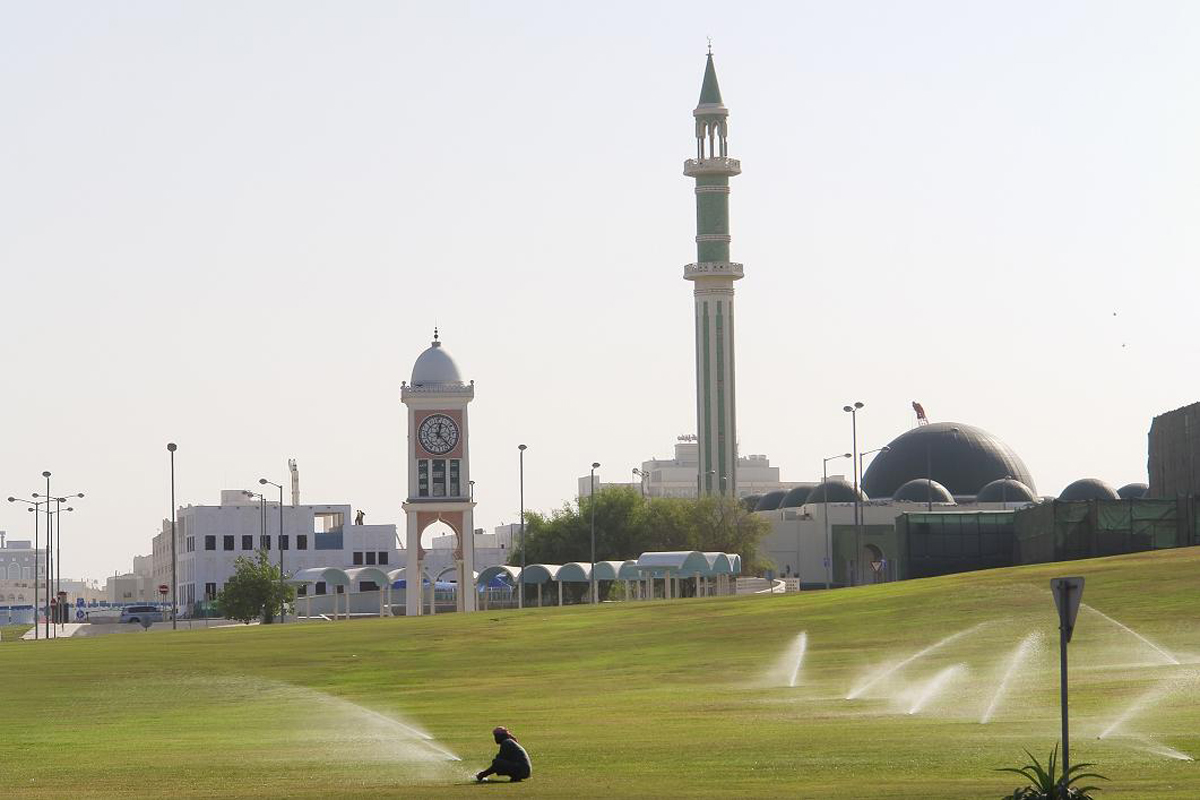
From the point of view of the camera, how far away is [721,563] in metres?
102

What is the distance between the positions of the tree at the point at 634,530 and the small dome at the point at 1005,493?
2507 centimetres

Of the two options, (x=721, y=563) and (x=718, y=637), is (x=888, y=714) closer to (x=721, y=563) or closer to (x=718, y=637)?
(x=718, y=637)

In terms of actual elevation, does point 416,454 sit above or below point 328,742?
above

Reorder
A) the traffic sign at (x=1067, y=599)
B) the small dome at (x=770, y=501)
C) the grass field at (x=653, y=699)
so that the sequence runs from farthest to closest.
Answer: the small dome at (x=770, y=501) < the grass field at (x=653, y=699) < the traffic sign at (x=1067, y=599)

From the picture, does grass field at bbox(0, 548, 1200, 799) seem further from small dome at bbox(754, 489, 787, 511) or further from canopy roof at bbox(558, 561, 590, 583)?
small dome at bbox(754, 489, 787, 511)

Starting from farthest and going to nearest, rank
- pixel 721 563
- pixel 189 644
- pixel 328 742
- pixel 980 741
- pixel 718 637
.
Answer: pixel 721 563 → pixel 189 644 → pixel 718 637 → pixel 328 742 → pixel 980 741

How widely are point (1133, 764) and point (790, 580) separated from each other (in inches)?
4000

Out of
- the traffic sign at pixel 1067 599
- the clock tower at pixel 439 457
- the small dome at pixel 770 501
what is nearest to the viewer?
the traffic sign at pixel 1067 599

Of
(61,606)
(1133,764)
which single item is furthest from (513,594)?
(1133,764)

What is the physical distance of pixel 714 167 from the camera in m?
153

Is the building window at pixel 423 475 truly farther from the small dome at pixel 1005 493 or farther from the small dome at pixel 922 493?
the small dome at pixel 1005 493

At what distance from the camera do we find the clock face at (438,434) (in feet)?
419

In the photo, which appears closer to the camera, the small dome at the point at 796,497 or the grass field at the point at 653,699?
the grass field at the point at 653,699

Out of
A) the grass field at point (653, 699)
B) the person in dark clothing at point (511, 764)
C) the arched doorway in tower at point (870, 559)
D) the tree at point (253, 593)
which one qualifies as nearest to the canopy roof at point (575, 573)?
the tree at point (253, 593)
